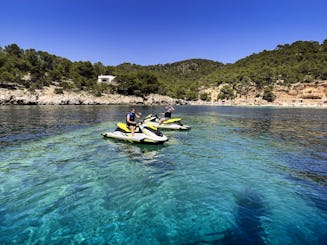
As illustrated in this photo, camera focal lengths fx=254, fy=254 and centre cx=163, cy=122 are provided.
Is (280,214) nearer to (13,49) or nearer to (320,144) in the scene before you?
(320,144)

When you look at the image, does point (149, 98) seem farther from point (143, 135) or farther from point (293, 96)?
point (143, 135)

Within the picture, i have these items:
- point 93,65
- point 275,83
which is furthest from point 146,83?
point 275,83

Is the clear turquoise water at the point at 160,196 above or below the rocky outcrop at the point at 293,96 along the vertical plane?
below

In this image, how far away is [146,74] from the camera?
10694 cm

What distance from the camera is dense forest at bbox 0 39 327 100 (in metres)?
87.6

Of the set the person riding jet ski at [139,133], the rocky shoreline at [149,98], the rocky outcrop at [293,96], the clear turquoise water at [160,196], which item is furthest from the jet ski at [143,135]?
the rocky outcrop at [293,96]

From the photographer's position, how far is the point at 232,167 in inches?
463

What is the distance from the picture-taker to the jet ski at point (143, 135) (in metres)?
15.8

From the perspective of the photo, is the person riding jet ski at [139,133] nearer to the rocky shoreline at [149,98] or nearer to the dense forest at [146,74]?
the rocky shoreline at [149,98]

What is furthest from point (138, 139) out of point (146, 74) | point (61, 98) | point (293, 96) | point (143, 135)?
point (293, 96)

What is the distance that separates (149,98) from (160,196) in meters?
91.1

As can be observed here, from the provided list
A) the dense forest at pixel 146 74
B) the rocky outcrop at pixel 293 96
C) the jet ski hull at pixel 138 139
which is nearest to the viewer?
the jet ski hull at pixel 138 139

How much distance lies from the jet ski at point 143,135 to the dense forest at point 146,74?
7422cm

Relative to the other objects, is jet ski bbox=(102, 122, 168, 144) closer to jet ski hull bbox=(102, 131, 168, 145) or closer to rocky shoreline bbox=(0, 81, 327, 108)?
jet ski hull bbox=(102, 131, 168, 145)
